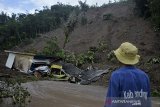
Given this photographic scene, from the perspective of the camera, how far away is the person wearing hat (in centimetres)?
416

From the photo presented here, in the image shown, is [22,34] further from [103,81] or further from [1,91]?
[1,91]

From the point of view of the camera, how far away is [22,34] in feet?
182

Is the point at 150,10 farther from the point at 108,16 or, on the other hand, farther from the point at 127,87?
the point at 127,87

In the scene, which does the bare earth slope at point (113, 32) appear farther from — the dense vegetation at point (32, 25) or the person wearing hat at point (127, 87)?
the person wearing hat at point (127, 87)

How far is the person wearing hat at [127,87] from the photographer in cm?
416

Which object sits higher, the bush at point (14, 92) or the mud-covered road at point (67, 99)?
the bush at point (14, 92)

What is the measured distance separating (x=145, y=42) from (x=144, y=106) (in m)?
34.2

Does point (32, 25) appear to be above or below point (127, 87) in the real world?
above

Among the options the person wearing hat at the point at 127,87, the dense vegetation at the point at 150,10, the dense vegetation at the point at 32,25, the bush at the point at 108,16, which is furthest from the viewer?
the dense vegetation at the point at 32,25

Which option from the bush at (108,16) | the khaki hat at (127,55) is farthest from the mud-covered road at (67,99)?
the bush at (108,16)

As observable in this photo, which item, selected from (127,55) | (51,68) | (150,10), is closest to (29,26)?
(51,68)

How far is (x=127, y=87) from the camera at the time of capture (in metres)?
4.18

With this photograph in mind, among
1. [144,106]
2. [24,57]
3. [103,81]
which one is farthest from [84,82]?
[144,106]

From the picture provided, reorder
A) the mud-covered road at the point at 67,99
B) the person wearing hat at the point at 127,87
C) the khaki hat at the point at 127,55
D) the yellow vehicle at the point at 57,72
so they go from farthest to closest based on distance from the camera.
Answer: the yellow vehicle at the point at 57,72 → the mud-covered road at the point at 67,99 → the khaki hat at the point at 127,55 → the person wearing hat at the point at 127,87
